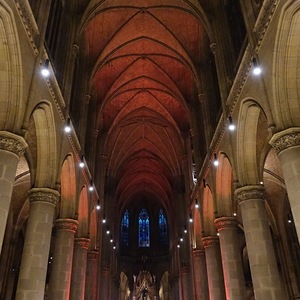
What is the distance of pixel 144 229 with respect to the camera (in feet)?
158

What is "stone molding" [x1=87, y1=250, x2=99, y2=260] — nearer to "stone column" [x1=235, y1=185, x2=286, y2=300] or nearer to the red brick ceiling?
the red brick ceiling

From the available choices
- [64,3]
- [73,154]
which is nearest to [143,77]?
[64,3]

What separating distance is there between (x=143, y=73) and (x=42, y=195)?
50.9ft

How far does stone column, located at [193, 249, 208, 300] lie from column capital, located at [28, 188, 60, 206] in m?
12.7

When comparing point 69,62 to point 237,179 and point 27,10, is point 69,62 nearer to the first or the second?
point 27,10

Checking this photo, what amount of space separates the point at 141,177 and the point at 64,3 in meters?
27.5

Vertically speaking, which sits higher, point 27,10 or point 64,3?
point 64,3

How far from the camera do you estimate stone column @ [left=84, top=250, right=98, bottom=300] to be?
2206cm

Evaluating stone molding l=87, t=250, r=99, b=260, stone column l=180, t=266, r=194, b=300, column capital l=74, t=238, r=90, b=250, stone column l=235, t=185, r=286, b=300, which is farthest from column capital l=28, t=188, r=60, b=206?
stone column l=180, t=266, r=194, b=300

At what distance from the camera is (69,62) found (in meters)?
16.2

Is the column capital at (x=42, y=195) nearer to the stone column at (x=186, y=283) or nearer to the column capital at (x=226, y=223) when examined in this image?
the column capital at (x=226, y=223)

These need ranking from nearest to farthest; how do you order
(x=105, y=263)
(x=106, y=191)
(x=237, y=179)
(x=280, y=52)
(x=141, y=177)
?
(x=280, y=52), (x=237, y=179), (x=105, y=263), (x=106, y=191), (x=141, y=177)

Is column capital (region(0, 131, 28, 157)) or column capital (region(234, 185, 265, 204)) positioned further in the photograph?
column capital (region(234, 185, 265, 204))

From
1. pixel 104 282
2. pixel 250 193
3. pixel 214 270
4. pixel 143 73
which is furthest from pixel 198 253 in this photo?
pixel 143 73
